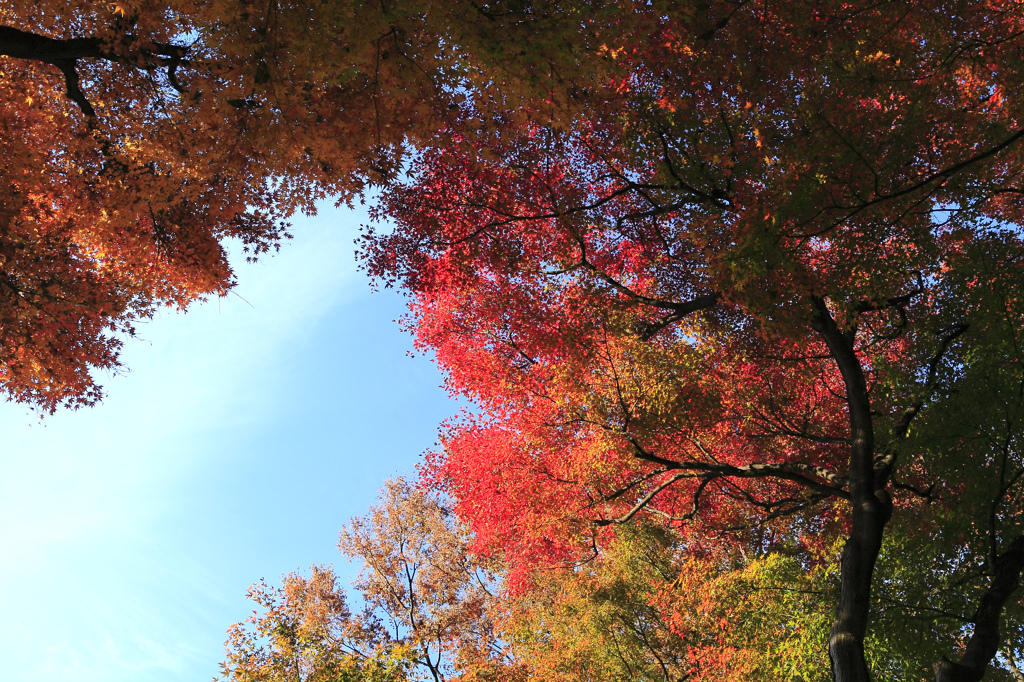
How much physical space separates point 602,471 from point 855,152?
22.9 feet

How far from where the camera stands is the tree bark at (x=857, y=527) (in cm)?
711

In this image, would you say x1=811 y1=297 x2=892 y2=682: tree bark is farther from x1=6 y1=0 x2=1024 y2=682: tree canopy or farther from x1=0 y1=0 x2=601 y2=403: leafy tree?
x1=0 y1=0 x2=601 y2=403: leafy tree

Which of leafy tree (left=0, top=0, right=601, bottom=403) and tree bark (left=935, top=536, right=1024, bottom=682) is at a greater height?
leafy tree (left=0, top=0, right=601, bottom=403)

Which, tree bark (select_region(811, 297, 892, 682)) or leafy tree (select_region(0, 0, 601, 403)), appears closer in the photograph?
leafy tree (select_region(0, 0, 601, 403))

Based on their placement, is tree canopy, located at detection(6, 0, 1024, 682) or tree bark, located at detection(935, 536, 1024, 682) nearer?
tree canopy, located at detection(6, 0, 1024, 682)

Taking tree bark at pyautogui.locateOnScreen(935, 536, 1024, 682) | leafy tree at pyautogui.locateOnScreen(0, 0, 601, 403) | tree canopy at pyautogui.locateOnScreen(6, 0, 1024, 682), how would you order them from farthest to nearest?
1. tree bark at pyautogui.locateOnScreen(935, 536, 1024, 682)
2. tree canopy at pyautogui.locateOnScreen(6, 0, 1024, 682)
3. leafy tree at pyautogui.locateOnScreen(0, 0, 601, 403)

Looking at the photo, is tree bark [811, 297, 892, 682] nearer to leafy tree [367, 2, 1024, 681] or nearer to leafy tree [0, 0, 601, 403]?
leafy tree [367, 2, 1024, 681]

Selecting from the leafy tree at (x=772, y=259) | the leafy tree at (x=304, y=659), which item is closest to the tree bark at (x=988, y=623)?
the leafy tree at (x=772, y=259)

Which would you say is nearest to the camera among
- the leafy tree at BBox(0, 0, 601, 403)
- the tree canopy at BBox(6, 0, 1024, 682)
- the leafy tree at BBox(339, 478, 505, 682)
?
the leafy tree at BBox(0, 0, 601, 403)

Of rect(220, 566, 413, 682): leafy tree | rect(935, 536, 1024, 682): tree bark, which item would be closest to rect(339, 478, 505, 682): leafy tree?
rect(220, 566, 413, 682): leafy tree

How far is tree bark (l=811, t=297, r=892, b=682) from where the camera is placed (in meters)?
7.11

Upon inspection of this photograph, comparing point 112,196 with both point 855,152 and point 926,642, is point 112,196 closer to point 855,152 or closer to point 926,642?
point 855,152

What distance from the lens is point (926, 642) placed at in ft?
29.8

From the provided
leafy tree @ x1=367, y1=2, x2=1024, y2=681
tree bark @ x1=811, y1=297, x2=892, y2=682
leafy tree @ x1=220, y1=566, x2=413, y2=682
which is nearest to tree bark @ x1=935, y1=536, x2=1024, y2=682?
leafy tree @ x1=367, y1=2, x2=1024, y2=681
